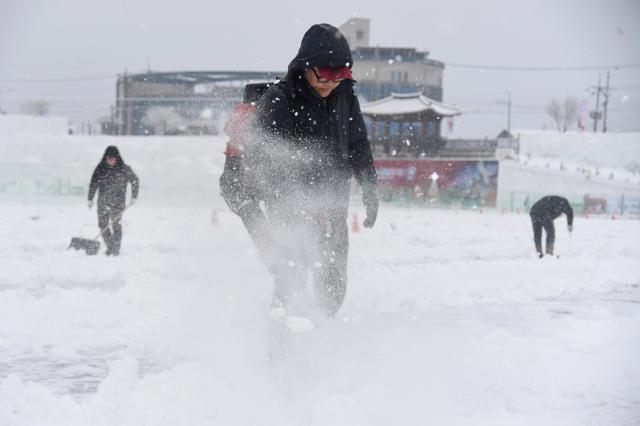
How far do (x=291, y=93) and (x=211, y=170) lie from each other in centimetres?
3604

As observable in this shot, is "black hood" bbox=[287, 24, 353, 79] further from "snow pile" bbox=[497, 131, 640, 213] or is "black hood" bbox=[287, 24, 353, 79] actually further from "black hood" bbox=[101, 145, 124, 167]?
"snow pile" bbox=[497, 131, 640, 213]

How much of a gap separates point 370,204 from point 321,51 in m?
0.82

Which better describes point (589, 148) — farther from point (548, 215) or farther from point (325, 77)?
point (325, 77)

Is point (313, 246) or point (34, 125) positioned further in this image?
point (34, 125)

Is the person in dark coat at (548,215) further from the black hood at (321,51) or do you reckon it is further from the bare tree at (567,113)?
the bare tree at (567,113)

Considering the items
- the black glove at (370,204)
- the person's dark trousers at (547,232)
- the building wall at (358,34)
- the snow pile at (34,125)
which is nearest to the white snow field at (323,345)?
the black glove at (370,204)

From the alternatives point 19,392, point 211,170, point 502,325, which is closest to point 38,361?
point 19,392

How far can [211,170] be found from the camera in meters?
38.6

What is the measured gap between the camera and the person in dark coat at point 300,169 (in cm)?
307

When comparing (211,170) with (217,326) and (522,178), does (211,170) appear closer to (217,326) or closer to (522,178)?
(522,178)

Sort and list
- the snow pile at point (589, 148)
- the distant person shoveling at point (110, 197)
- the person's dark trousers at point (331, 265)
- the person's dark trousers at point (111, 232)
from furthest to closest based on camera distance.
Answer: the snow pile at point (589, 148) < the person's dark trousers at point (111, 232) < the distant person shoveling at point (110, 197) < the person's dark trousers at point (331, 265)

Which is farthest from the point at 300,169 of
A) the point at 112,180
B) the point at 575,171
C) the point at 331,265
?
the point at 575,171

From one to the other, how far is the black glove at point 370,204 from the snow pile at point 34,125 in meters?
51.1

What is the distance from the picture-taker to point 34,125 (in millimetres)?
52062
